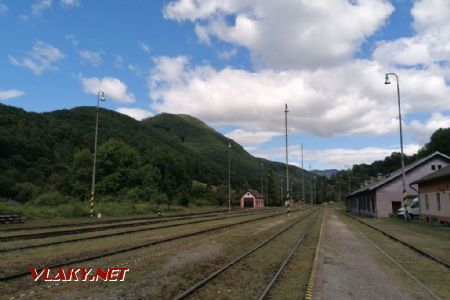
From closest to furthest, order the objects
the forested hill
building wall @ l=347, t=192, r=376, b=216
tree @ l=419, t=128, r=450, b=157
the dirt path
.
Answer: the dirt path < building wall @ l=347, t=192, r=376, b=216 < the forested hill < tree @ l=419, t=128, r=450, b=157

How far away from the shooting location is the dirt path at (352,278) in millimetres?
8906

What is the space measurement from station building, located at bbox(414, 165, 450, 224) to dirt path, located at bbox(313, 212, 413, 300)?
17095 millimetres

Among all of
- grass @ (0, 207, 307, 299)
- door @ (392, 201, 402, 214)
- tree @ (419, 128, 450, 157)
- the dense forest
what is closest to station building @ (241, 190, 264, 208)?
the dense forest

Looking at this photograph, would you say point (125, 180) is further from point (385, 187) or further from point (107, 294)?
point (107, 294)

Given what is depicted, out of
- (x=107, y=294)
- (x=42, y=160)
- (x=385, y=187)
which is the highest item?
(x=42, y=160)

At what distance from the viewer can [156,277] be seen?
10.3 meters

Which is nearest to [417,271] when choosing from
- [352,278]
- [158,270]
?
[352,278]

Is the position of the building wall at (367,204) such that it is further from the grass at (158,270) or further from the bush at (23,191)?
the bush at (23,191)

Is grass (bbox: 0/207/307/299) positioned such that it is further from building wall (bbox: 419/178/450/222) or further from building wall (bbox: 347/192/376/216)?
building wall (bbox: 347/192/376/216)

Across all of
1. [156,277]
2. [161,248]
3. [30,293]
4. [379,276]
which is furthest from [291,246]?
[30,293]

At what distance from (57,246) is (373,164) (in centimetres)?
19544

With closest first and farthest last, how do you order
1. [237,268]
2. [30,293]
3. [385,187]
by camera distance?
[30,293]
[237,268]
[385,187]

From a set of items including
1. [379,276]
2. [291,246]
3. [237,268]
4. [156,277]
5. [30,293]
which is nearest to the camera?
[30,293]
